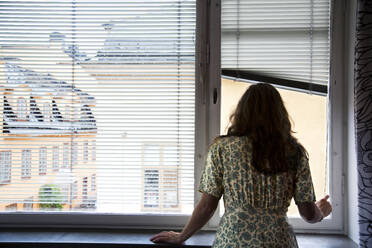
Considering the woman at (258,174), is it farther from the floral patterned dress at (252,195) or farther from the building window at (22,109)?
the building window at (22,109)

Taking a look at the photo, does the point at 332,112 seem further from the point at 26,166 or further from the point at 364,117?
the point at 26,166

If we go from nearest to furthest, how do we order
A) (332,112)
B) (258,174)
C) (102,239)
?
(258,174)
(102,239)
(332,112)

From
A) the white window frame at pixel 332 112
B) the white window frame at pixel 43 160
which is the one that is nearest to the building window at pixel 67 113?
the white window frame at pixel 43 160

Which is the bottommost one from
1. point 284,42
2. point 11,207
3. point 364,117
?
point 11,207

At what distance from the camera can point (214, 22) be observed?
1.86 metres

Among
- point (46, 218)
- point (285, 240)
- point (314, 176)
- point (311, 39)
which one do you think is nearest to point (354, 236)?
point (314, 176)

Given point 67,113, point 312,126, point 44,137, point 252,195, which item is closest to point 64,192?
point 44,137

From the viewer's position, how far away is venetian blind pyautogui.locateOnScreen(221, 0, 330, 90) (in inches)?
72.6

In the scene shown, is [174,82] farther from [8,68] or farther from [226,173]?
[8,68]

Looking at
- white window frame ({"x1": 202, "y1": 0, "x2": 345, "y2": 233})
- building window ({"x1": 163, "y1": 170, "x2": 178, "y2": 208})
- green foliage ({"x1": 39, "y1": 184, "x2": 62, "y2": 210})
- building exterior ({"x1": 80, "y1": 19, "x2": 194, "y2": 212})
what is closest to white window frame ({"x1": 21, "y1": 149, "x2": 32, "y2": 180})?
green foliage ({"x1": 39, "y1": 184, "x2": 62, "y2": 210})

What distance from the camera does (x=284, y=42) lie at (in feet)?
6.06

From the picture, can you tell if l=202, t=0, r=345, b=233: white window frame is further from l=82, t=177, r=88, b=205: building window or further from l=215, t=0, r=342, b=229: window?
l=82, t=177, r=88, b=205: building window

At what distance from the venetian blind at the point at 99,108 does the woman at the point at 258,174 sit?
602mm

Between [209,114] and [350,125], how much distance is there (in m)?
0.82
